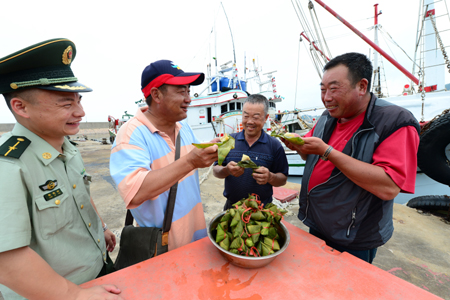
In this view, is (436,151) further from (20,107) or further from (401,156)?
(20,107)

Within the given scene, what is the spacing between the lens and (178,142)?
1918 millimetres

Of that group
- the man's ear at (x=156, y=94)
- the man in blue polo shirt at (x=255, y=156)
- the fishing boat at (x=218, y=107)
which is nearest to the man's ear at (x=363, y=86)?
the man in blue polo shirt at (x=255, y=156)

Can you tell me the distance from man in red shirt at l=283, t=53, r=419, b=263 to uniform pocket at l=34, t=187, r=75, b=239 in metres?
2.14

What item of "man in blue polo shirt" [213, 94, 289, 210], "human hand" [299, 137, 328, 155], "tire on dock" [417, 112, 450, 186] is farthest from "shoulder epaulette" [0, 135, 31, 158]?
"tire on dock" [417, 112, 450, 186]

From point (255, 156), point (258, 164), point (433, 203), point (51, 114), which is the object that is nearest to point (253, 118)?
point (255, 156)

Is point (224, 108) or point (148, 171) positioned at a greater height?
point (148, 171)

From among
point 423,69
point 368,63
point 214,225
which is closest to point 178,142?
Answer: point 214,225

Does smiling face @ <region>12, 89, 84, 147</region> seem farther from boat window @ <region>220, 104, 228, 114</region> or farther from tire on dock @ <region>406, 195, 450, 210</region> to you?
boat window @ <region>220, 104, 228, 114</region>

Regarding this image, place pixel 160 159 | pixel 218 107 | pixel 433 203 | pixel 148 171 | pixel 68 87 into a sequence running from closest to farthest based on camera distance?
pixel 68 87
pixel 148 171
pixel 160 159
pixel 433 203
pixel 218 107

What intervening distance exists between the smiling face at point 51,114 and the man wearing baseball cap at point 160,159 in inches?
14.0

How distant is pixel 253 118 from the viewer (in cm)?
295

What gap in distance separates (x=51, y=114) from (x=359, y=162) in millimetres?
2523

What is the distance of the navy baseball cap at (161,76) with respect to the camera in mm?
1774

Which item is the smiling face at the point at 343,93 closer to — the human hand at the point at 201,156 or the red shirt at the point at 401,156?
the red shirt at the point at 401,156
